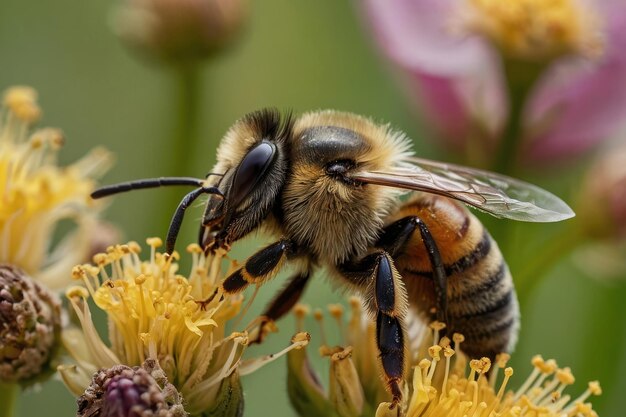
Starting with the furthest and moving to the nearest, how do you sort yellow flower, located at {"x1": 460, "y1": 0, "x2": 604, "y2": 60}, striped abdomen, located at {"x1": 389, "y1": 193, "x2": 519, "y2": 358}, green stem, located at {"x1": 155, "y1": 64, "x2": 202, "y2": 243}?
yellow flower, located at {"x1": 460, "y1": 0, "x2": 604, "y2": 60} < green stem, located at {"x1": 155, "y1": 64, "x2": 202, "y2": 243} < striped abdomen, located at {"x1": 389, "y1": 193, "x2": 519, "y2": 358}

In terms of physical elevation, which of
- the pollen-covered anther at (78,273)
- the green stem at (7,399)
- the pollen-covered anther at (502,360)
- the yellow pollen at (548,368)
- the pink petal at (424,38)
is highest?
the pink petal at (424,38)

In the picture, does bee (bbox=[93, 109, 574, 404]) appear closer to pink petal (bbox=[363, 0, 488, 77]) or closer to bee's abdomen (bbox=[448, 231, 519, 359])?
bee's abdomen (bbox=[448, 231, 519, 359])

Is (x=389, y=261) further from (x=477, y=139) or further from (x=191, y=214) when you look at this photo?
(x=477, y=139)

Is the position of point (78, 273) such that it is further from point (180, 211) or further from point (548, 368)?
point (548, 368)

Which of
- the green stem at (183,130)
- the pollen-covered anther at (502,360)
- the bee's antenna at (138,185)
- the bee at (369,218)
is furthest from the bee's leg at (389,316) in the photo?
the green stem at (183,130)

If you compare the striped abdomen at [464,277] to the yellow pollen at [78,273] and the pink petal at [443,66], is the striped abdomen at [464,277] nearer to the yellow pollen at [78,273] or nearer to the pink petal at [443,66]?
the yellow pollen at [78,273]

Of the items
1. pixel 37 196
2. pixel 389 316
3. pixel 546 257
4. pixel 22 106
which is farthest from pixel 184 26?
pixel 389 316

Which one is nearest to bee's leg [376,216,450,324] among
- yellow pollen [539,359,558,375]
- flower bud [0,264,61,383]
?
yellow pollen [539,359,558,375]
